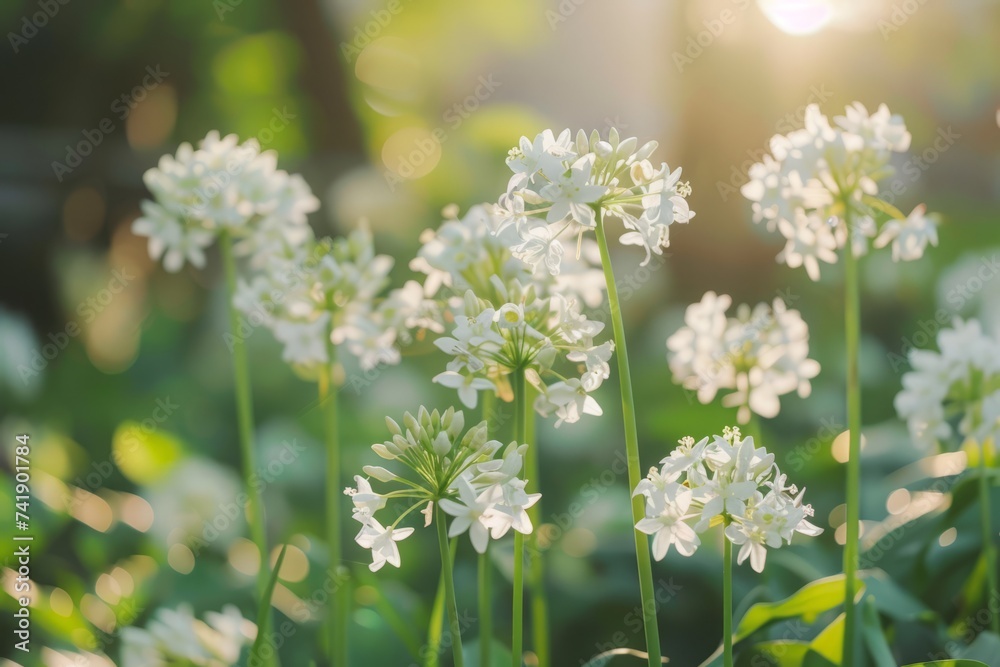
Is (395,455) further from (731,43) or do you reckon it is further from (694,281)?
(731,43)

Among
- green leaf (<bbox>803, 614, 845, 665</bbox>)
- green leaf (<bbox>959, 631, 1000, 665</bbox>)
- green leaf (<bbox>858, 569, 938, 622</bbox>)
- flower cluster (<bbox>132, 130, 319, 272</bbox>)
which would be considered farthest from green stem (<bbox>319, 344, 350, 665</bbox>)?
green leaf (<bbox>959, 631, 1000, 665</bbox>)

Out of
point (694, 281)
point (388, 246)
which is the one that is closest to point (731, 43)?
point (694, 281)

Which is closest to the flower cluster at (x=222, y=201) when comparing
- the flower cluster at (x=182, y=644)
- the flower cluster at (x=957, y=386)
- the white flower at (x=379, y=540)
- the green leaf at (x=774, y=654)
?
the flower cluster at (x=182, y=644)

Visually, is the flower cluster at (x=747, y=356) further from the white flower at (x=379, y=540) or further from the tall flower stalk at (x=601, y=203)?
the white flower at (x=379, y=540)

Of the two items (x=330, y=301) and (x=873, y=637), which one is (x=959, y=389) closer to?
(x=873, y=637)

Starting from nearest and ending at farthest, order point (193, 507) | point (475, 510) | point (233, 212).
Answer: point (475, 510), point (233, 212), point (193, 507)

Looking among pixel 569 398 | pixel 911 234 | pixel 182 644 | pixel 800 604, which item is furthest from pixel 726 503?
pixel 182 644
